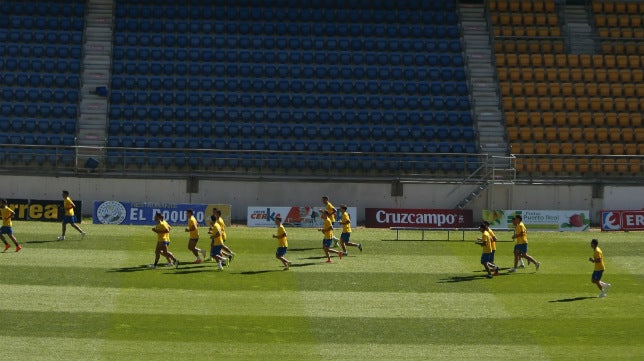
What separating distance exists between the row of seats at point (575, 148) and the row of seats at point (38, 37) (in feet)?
70.5

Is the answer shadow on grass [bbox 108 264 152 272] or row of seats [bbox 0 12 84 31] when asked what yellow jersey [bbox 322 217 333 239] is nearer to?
shadow on grass [bbox 108 264 152 272]

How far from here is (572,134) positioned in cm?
4931

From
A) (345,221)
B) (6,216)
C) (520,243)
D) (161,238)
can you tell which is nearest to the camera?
(161,238)

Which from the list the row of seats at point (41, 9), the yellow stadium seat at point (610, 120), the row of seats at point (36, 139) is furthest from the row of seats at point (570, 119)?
the row of seats at point (41, 9)

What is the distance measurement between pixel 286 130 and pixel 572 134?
13055mm

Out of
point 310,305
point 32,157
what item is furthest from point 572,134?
point 32,157

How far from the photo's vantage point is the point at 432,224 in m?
44.2

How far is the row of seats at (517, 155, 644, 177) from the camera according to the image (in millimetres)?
47250

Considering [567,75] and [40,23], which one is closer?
[567,75]

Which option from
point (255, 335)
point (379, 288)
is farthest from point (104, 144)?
point (255, 335)

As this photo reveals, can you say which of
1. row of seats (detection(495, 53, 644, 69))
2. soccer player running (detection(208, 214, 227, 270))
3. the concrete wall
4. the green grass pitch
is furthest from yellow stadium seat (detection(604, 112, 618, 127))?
soccer player running (detection(208, 214, 227, 270))

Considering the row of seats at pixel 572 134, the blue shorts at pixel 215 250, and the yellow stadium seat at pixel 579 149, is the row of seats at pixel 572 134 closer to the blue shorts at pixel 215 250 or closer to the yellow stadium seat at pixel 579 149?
the yellow stadium seat at pixel 579 149

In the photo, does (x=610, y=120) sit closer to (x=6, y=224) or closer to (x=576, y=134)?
(x=576, y=134)

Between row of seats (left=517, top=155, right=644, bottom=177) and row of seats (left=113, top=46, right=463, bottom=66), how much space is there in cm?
761
